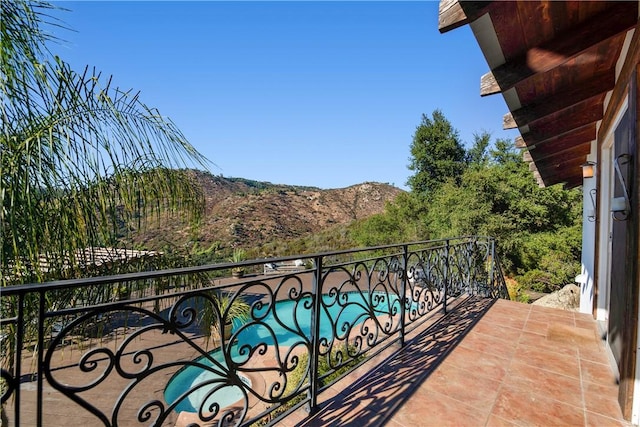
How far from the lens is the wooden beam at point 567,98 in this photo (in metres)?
2.48

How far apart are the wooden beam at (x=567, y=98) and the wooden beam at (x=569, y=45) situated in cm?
76

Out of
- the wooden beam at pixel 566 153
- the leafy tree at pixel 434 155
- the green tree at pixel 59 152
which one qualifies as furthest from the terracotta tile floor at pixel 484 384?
the leafy tree at pixel 434 155

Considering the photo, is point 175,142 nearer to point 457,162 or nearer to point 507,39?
point 507,39

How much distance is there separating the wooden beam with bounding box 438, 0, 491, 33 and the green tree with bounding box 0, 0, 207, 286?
6.41 ft

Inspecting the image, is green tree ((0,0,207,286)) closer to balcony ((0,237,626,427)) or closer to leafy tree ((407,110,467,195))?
balcony ((0,237,626,427))

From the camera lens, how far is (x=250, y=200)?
23016 mm

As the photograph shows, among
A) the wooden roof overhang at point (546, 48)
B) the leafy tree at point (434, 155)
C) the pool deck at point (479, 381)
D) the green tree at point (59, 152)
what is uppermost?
the leafy tree at point (434, 155)

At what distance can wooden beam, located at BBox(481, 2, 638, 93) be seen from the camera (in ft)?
5.64

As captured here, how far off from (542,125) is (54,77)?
4.08m

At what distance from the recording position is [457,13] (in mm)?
1395

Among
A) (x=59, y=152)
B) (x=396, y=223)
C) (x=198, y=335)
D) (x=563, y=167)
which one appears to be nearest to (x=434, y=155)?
(x=396, y=223)

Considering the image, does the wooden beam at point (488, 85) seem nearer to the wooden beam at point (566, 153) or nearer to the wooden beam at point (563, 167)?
the wooden beam at point (566, 153)

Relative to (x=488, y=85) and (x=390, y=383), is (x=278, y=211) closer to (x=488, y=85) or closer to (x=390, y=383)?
(x=390, y=383)

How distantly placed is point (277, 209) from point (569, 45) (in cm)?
2187
